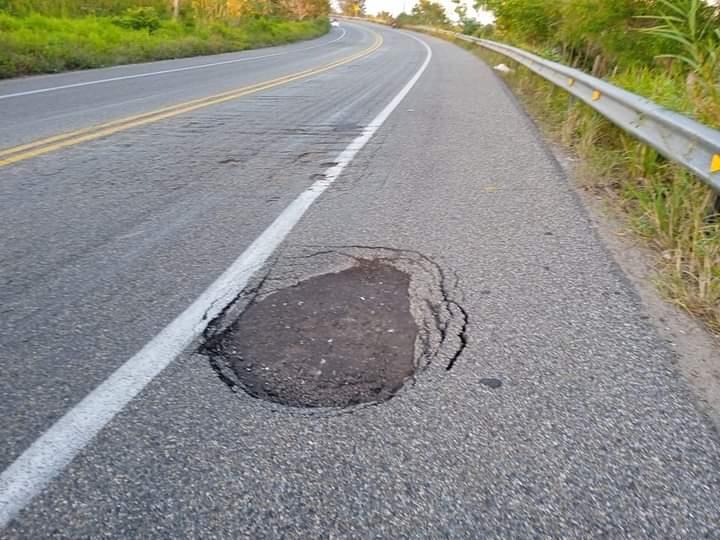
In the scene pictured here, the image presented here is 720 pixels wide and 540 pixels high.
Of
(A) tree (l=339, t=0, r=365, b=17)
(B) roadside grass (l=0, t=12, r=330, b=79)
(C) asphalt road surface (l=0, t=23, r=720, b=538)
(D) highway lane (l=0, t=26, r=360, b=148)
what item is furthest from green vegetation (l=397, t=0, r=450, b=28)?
(C) asphalt road surface (l=0, t=23, r=720, b=538)

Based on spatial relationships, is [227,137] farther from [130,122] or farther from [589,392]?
[589,392]

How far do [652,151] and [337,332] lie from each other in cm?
318

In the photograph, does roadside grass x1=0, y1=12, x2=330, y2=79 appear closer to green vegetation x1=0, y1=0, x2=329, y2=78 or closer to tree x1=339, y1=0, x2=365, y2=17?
green vegetation x1=0, y1=0, x2=329, y2=78

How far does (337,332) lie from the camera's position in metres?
2.54

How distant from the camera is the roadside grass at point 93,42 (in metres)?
13.0

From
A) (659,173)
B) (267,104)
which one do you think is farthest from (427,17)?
(659,173)

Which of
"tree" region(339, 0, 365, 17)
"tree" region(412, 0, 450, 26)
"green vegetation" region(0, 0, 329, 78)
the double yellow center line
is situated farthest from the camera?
"tree" region(339, 0, 365, 17)

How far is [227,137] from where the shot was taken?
251 inches

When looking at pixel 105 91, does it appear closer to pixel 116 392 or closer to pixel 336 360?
pixel 116 392

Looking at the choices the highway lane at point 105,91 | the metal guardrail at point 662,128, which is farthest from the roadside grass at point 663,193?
the highway lane at point 105,91

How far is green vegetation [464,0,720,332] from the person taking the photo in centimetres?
304

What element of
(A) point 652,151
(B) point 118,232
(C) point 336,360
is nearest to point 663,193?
(A) point 652,151

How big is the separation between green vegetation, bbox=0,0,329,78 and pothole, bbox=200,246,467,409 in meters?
11.9

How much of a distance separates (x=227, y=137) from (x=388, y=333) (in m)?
4.48
